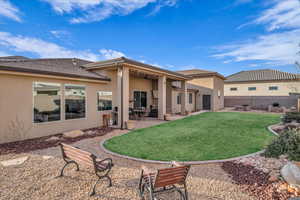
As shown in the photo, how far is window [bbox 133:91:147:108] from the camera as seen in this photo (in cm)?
1469

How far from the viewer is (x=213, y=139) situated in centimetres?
707

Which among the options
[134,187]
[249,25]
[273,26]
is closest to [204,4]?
[249,25]

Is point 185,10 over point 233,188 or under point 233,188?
over

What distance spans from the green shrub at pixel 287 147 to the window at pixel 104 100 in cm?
912

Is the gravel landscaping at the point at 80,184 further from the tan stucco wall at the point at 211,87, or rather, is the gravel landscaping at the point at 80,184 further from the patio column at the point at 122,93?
the tan stucco wall at the point at 211,87

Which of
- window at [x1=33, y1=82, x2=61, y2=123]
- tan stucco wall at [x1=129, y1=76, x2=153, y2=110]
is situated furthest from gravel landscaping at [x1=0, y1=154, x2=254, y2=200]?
tan stucco wall at [x1=129, y1=76, x2=153, y2=110]

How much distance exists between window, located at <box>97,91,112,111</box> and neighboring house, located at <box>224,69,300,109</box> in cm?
2492

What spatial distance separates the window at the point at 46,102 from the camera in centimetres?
744

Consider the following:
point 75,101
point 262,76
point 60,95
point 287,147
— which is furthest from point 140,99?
point 262,76

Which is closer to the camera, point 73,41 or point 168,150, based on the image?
point 168,150

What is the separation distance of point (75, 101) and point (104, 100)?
209 cm

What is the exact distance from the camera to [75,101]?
29.8 feet

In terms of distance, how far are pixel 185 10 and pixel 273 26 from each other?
6.80 meters

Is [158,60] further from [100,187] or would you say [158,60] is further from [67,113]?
[100,187]
